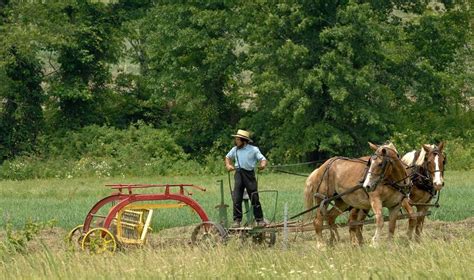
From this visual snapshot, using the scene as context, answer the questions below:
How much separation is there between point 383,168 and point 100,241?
4.37 metres

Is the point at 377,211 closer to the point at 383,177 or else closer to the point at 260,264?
the point at 383,177

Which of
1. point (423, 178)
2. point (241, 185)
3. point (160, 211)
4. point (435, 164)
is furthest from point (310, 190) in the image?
point (160, 211)

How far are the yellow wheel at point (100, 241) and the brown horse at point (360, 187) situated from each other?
3051mm

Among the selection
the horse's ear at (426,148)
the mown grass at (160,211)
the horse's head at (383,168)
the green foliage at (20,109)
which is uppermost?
the green foliage at (20,109)

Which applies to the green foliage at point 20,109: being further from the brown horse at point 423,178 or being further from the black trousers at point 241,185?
the brown horse at point 423,178

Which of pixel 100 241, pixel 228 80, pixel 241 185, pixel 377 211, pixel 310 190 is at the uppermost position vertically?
pixel 228 80

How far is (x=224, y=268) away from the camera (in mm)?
11227

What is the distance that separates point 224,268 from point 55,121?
31.6 metres

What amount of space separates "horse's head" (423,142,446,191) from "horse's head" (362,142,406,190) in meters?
0.54

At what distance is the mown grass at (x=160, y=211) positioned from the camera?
844 inches

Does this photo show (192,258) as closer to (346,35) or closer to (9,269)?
(9,269)

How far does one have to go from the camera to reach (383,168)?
15.8m

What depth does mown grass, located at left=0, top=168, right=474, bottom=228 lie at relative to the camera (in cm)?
2144

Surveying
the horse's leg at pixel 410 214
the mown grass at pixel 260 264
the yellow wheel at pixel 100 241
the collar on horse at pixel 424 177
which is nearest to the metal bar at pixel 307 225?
the horse's leg at pixel 410 214
